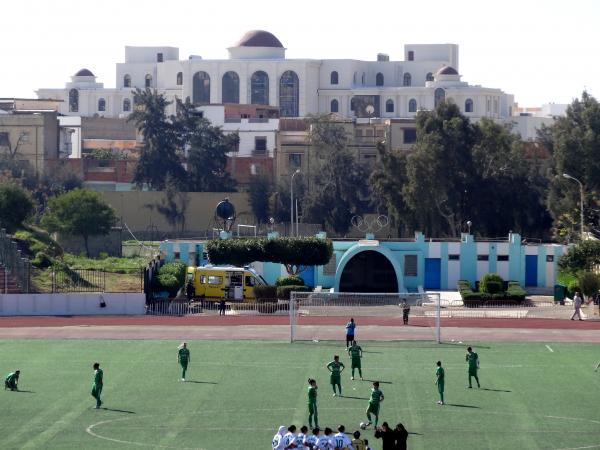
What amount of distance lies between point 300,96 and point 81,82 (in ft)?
113

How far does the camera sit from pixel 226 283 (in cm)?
6675

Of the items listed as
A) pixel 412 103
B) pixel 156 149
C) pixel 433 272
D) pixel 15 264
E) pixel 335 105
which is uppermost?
pixel 412 103

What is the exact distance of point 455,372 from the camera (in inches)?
1694

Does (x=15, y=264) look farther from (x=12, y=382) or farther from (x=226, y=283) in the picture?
(x=12, y=382)

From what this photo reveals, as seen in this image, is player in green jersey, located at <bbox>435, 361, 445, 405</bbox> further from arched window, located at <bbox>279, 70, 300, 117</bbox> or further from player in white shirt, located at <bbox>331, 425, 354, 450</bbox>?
arched window, located at <bbox>279, 70, 300, 117</bbox>

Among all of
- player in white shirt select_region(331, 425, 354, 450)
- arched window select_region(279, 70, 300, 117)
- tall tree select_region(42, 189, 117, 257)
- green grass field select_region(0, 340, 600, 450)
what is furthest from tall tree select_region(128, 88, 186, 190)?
player in white shirt select_region(331, 425, 354, 450)

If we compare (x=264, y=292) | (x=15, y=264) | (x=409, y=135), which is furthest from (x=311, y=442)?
(x=409, y=135)

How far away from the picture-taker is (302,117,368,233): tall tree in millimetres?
112875

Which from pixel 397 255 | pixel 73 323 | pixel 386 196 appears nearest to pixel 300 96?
pixel 386 196

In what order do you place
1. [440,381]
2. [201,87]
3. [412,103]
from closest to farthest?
[440,381] → [201,87] → [412,103]

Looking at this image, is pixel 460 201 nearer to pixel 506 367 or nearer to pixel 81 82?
pixel 506 367

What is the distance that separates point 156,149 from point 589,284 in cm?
6605

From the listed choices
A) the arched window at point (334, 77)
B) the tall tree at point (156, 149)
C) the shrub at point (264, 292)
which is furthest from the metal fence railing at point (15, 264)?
the arched window at point (334, 77)

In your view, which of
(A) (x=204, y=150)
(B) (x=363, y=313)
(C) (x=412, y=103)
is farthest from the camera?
(C) (x=412, y=103)
